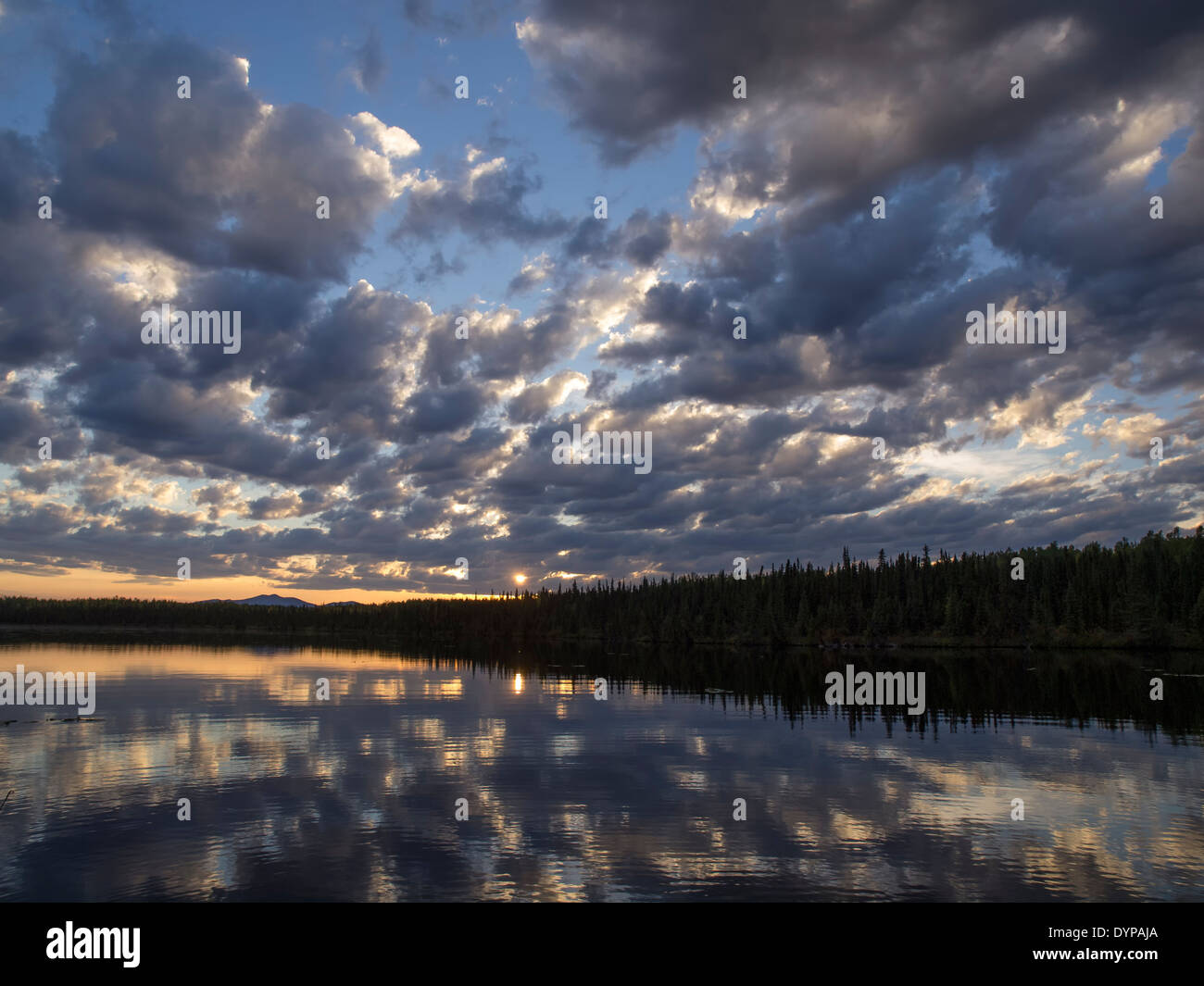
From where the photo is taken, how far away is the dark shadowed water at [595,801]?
26344 millimetres

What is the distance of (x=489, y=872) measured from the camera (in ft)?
88.2

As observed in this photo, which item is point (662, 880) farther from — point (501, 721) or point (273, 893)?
point (501, 721)

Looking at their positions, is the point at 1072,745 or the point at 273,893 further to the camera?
the point at 1072,745

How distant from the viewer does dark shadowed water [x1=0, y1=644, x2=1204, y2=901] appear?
26344 millimetres

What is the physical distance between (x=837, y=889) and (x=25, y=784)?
39912mm

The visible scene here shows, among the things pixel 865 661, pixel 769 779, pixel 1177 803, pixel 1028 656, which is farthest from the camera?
pixel 1028 656

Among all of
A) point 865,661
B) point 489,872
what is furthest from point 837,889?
point 865,661

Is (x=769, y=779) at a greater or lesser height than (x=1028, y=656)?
greater

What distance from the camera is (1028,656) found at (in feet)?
555

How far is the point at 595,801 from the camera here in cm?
3781

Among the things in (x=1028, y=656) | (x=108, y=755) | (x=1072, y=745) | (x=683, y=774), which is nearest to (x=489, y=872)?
(x=683, y=774)
